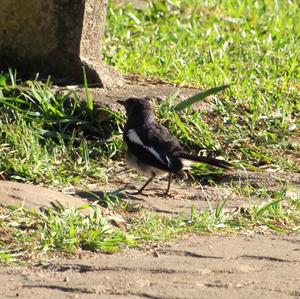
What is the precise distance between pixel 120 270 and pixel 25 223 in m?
0.90

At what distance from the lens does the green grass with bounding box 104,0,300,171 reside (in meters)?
8.41

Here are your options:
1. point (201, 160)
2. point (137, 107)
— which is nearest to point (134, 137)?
point (137, 107)

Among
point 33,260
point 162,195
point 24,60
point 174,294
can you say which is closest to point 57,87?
point 24,60

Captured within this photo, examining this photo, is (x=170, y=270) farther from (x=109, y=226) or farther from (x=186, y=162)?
(x=186, y=162)

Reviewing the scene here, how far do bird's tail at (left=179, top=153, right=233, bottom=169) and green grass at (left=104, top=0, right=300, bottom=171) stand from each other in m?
0.86

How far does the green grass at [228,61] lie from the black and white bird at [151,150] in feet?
1.91

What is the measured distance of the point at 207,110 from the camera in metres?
8.73

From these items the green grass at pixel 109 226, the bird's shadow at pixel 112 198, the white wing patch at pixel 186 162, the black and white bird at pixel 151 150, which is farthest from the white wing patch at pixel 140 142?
the green grass at pixel 109 226

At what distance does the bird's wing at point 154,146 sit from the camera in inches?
288

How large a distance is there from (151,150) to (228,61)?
2.99 m

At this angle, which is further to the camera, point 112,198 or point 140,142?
point 140,142

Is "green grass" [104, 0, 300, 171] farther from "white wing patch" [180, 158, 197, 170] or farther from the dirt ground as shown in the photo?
the dirt ground

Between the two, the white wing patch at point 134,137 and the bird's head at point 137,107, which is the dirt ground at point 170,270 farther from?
the bird's head at point 137,107

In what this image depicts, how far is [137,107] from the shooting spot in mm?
7844
